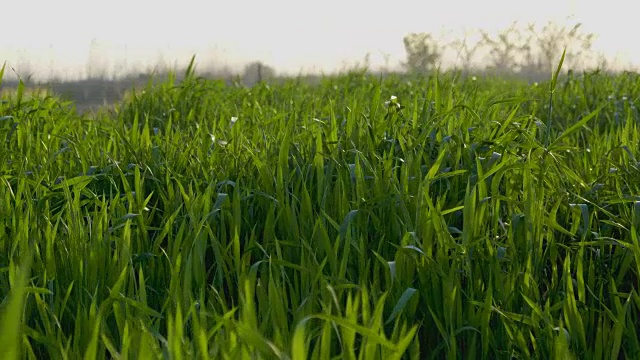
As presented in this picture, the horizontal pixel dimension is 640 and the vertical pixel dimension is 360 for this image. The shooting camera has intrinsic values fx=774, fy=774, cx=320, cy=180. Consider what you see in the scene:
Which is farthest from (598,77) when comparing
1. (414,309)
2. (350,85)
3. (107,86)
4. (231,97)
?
(107,86)

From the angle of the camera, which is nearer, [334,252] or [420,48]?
[334,252]

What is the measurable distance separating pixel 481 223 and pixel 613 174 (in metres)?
0.65

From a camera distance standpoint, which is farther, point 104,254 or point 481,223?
point 481,223

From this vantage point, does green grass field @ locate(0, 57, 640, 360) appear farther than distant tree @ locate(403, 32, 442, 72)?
No

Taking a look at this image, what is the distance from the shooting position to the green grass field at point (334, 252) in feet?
4.73

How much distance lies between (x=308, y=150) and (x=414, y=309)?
3.44ft

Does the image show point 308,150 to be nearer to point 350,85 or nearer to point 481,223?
point 481,223

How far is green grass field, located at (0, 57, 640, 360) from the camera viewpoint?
1.44 m

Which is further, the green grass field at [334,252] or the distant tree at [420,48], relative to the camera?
the distant tree at [420,48]

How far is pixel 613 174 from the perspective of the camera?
7.93 ft

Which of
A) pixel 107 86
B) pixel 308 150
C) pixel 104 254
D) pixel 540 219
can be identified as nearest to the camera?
pixel 104 254

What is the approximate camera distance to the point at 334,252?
5.99 feet

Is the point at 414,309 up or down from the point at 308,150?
down

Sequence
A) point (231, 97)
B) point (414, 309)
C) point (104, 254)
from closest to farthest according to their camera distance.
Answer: point (414, 309) → point (104, 254) → point (231, 97)
